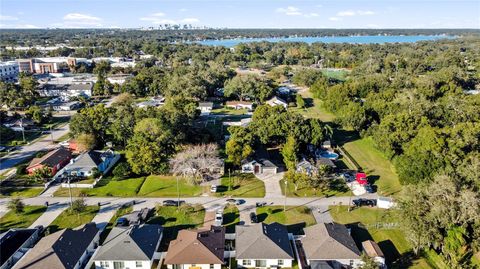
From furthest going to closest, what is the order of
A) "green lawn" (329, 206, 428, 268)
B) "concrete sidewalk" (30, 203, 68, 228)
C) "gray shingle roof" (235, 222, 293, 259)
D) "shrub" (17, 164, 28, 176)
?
"shrub" (17, 164, 28, 176), "concrete sidewalk" (30, 203, 68, 228), "green lawn" (329, 206, 428, 268), "gray shingle roof" (235, 222, 293, 259)

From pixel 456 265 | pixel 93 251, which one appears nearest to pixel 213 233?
pixel 93 251

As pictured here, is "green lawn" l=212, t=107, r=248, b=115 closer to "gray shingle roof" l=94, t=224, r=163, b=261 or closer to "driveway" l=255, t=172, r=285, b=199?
"driveway" l=255, t=172, r=285, b=199

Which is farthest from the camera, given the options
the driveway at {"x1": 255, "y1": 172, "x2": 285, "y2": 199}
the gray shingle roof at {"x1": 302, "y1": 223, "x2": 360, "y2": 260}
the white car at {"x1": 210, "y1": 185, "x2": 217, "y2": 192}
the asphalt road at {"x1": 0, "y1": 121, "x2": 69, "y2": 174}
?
the asphalt road at {"x1": 0, "y1": 121, "x2": 69, "y2": 174}

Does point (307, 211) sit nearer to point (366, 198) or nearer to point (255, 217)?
point (255, 217)

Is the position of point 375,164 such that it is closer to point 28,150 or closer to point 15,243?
point 15,243

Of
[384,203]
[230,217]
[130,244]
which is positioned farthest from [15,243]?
[384,203]

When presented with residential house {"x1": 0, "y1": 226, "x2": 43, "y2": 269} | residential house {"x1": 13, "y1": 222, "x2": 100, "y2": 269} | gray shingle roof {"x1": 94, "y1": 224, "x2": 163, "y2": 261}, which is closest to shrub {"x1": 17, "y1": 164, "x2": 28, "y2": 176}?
residential house {"x1": 0, "y1": 226, "x2": 43, "y2": 269}

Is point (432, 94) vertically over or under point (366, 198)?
over
